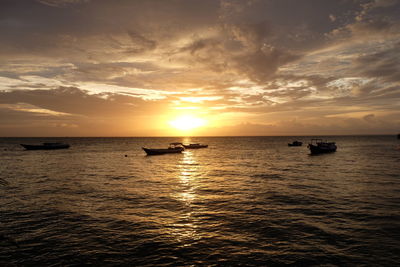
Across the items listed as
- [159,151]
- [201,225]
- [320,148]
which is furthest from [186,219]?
[320,148]

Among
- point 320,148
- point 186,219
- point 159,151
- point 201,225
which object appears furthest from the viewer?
point 159,151

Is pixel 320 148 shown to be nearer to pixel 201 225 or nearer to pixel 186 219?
pixel 186 219

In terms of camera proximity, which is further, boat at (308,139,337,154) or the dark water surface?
boat at (308,139,337,154)

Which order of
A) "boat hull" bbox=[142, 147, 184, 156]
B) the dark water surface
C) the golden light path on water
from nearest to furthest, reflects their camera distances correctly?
the dark water surface
the golden light path on water
"boat hull" bbox=[142, 147, 184, 156]

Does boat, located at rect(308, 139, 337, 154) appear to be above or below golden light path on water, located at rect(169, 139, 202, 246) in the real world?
above

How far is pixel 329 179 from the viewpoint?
111 ft

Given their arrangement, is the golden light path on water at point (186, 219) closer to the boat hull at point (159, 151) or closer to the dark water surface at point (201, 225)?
the dark water surface at point (201, 225)

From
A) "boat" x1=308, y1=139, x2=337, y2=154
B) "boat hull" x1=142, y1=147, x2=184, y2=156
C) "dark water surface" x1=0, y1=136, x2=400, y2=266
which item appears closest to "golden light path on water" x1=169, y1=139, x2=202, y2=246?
"dark water surface" x1=0, y1=136, x2=400, y2=266

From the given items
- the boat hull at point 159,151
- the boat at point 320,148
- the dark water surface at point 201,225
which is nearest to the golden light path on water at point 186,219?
the dark water surface at point 201,225

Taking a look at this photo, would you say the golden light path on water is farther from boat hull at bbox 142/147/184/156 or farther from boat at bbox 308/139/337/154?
boat at bbox 308/139/337/154

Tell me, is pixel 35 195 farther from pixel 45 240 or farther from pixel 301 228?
pixel 301 228

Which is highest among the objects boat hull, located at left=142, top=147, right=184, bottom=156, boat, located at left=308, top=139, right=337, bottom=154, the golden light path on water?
boat, located at left=308, top=139, right=337, bottom=154

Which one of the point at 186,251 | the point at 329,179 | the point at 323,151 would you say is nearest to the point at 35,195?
the point at 186,251

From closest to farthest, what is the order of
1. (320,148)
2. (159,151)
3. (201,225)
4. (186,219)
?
1. (201,225)
2. (186,219)
3. (320,148)
4. (159,151)
